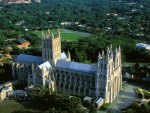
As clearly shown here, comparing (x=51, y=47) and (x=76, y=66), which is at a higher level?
(x=51, y=47)

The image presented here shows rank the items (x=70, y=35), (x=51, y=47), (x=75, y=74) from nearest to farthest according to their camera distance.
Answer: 1. (x=75, y=74)
2. (x=51, y=47)
3. (x=70, y=35)

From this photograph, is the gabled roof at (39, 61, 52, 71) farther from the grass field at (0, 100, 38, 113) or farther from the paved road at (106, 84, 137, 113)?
the paved road at (106, 84, 137, 113)

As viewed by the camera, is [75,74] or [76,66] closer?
[75,74]

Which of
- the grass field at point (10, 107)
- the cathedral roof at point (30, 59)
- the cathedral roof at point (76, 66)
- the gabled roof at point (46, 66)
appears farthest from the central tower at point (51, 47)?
the grass field at point (10, 107)

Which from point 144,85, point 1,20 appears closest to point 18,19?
point 1,20

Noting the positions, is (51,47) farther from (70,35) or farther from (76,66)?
(70,35)

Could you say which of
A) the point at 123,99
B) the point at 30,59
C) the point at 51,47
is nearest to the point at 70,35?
the point at 30,59
